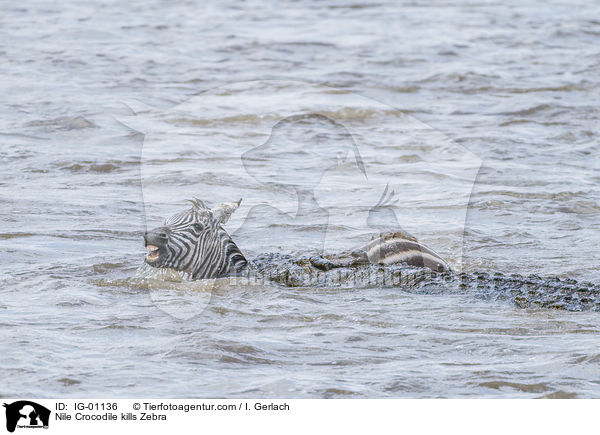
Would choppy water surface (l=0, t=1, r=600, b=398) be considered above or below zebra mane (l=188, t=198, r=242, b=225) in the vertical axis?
below

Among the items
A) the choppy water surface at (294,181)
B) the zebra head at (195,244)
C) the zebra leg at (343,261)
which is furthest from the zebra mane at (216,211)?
the zebra leg at (343,261)

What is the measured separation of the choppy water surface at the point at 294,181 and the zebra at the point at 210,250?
218mm

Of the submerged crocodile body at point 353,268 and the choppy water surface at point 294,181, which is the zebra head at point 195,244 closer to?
the submerged crocodile body at point 353,268

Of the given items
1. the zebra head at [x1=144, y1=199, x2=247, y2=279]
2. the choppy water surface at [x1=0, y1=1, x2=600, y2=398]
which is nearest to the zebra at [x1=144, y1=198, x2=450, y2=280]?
the zebra head at [x1=144, y1=199, x2=247, y2=279]

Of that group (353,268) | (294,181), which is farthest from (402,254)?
(294,181)

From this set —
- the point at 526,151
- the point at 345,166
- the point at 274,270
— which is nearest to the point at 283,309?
the point at 274,270

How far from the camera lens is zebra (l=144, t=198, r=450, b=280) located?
26.2 feet

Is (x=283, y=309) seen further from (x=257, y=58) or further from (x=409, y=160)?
(x=257, y=58)

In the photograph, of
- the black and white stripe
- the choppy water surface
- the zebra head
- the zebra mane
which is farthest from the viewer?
the black and white stripe

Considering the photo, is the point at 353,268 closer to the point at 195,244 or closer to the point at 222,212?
the point at 222,212

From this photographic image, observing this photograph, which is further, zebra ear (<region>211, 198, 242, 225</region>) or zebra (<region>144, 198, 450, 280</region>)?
zebra ear (<region>211, 198, 242, 225</region>)

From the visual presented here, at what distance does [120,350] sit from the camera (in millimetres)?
6719

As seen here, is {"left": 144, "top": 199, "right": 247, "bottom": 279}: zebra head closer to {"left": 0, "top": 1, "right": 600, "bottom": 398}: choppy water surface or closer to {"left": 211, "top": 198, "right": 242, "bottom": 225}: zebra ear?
{"left": 211, "top": 198, "right": 242, "bottom": 225}: zebra ear

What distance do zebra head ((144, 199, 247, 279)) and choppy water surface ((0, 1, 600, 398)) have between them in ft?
0.69
